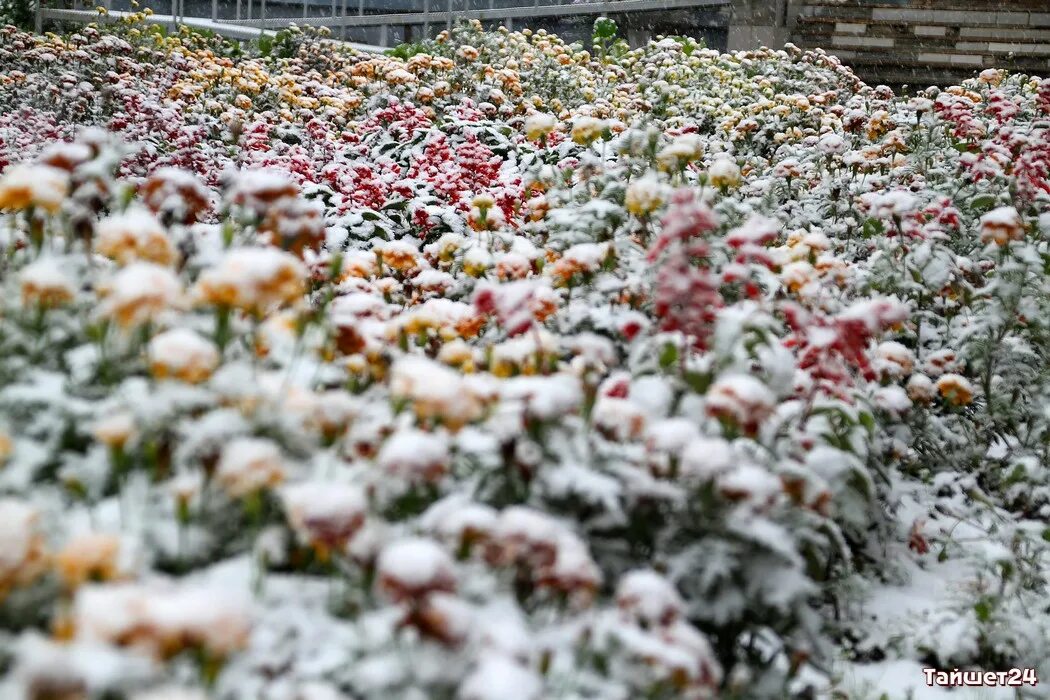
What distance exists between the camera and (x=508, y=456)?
1.77 metres

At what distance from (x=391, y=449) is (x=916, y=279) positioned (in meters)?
2.75

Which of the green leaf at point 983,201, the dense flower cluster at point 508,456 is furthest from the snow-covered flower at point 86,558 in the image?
the green leaf at point 983,201

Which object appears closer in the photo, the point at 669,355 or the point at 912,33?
the point at 669,355

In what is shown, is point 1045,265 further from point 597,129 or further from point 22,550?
point 22,550

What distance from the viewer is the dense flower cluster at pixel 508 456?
4.72 feet

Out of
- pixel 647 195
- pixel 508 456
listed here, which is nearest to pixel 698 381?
pixel 508 456

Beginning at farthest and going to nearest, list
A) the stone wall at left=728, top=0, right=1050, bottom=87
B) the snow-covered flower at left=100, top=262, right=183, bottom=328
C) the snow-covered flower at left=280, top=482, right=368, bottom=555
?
the stone wall at left=728, top=0, right=1050, bottom=87, the snow-covered flower at left=100, top=262, right=183, bottom=328, the snow-covered flower at left=280, top=482, right=368, bottom=555

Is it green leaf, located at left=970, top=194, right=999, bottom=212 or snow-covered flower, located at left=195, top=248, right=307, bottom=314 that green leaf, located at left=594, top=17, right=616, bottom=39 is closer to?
green leaf, located at left=970, top=194, right=999, bottom=212

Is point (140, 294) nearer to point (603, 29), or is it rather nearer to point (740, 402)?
point (740, 402)

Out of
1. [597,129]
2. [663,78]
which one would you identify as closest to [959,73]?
[663,78]

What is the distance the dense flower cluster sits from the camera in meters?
1.44

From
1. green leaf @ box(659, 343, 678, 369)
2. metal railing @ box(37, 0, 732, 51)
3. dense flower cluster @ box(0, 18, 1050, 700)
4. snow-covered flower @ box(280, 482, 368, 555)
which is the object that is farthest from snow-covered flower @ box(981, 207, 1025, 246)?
metal railing @ box(37, 0, 732, 51)

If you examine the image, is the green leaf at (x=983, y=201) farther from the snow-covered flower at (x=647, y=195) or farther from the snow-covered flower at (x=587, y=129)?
the snow-covered flower at (x=647, y=195)

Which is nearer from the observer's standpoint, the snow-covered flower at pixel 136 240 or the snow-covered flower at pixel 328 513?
the snow-covered flower at pixel 328 513
